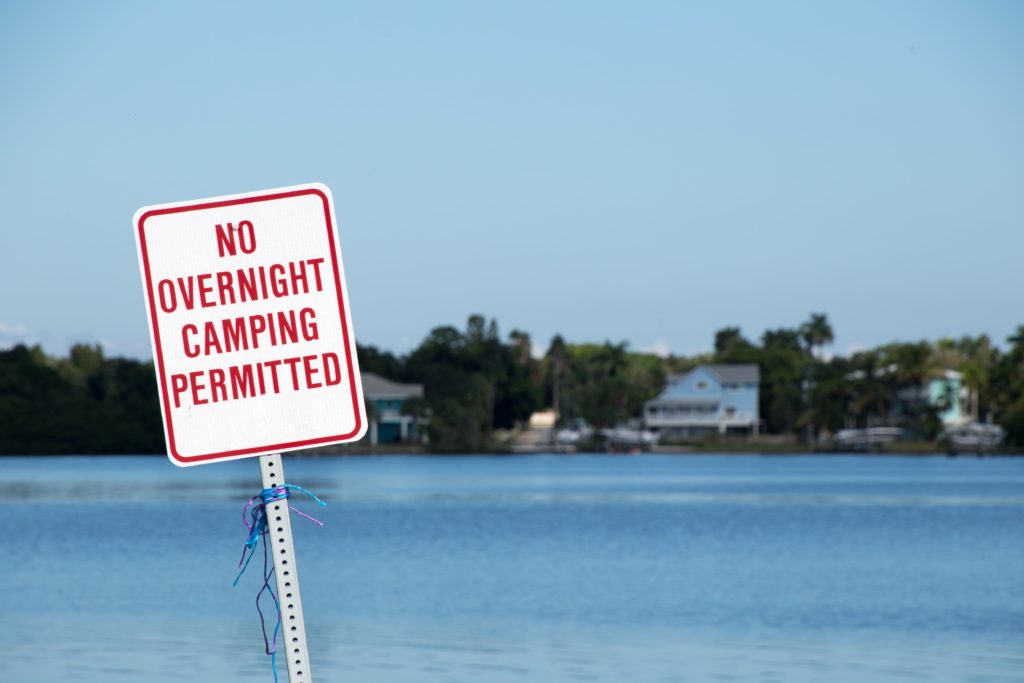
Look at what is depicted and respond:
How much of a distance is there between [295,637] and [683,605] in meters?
35.0

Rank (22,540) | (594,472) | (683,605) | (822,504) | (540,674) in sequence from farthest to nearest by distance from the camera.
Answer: (594,472) → (822,504) → (22,540) → (683,605) → (540,674)

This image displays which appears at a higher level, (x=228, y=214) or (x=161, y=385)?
(x=228, y=214)

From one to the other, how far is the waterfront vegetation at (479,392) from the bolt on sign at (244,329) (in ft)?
521

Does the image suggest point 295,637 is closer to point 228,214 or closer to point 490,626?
point 228,214

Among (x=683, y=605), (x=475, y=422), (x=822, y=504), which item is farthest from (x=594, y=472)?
(x=683, y=605)

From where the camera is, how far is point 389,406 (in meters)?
168

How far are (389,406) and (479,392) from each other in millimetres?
9399

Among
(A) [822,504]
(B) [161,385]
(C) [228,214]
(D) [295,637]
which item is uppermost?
(C) [228,214]

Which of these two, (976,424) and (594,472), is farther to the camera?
(976,424)

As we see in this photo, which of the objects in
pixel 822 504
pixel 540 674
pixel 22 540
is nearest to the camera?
pixel 540 674

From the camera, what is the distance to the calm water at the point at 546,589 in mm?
26906

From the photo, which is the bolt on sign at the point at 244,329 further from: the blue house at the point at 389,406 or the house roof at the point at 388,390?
the house roof at the point at 388,390

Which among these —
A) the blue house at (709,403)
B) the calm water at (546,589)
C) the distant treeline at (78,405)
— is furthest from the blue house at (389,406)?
the calm water at (546,589)

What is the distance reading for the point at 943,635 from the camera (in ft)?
104
